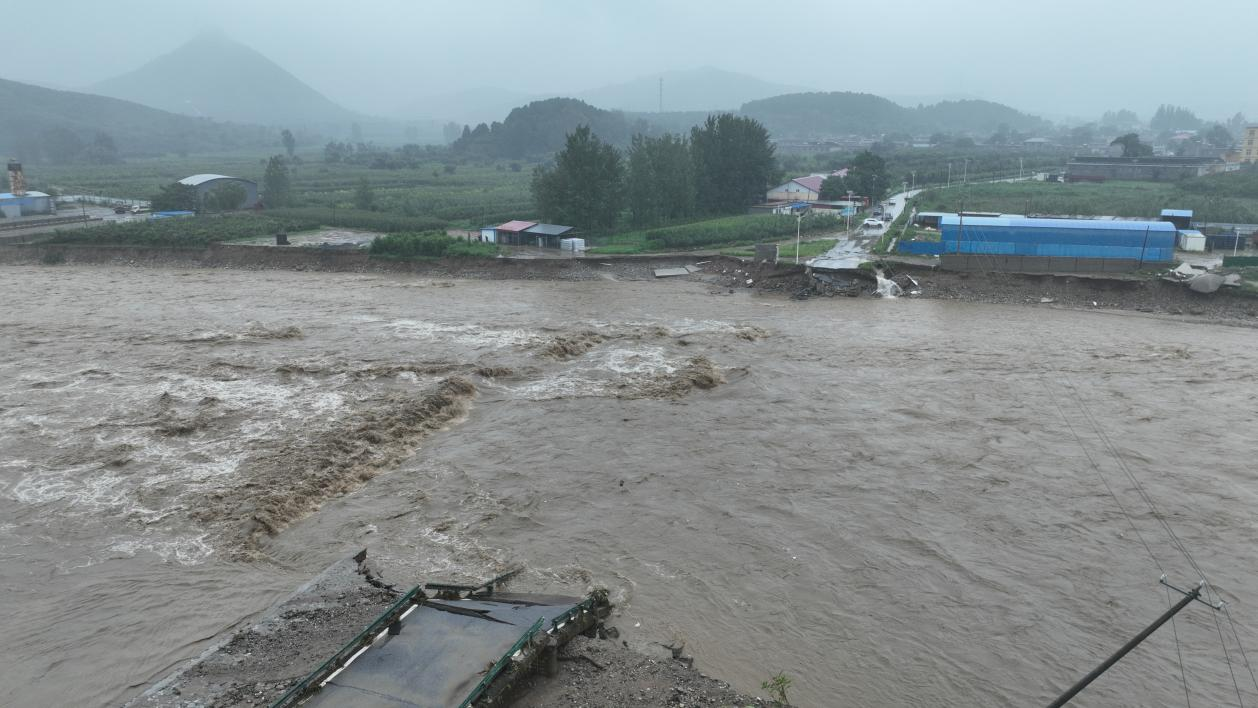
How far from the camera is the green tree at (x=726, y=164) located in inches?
2030

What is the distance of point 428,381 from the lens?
19938mm

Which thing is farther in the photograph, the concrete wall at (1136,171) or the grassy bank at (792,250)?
the concrete wall at (1136,171)

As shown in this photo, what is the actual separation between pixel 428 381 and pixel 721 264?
18.9 meters

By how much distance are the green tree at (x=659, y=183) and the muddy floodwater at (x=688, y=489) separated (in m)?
23.1

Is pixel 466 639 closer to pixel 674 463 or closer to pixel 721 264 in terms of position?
pixel 674 463

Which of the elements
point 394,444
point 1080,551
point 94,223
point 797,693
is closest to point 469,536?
point 394,444

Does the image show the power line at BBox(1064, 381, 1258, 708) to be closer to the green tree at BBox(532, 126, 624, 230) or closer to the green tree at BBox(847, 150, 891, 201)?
the green tree at BBox(532, 126, 624, 230)

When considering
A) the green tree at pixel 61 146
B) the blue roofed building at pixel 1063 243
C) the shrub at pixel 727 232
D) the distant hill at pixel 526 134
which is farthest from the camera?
the distant hill at pixel 526 134

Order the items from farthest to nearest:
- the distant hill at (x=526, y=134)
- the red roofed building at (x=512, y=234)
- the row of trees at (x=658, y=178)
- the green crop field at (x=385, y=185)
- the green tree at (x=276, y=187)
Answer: the distant hill at (x=526, y=134)
the green tree at (x=276, y=187)
the green crop field at (x=385, y=185)
the row of trees at (x=658, y=178)
the red roofed building at (x=512, y=234)

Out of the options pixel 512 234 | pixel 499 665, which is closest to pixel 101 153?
pixel 512 234

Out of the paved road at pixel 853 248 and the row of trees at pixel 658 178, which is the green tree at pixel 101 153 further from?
the paved road at pixel 853 248

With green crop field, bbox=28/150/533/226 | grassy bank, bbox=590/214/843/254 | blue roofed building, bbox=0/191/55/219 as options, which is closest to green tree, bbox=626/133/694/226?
grassy bank, bbox=590/214/843/254

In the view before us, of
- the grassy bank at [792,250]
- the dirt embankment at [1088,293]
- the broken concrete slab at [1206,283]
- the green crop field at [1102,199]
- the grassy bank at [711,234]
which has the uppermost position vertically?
the green crop field at [1102,199]

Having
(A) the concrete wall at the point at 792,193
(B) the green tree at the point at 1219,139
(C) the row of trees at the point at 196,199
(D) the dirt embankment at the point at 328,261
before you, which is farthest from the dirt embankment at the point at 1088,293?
(B) the green tree at the point at 1219,139
